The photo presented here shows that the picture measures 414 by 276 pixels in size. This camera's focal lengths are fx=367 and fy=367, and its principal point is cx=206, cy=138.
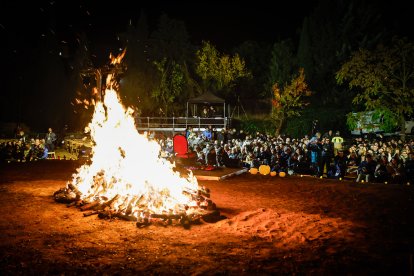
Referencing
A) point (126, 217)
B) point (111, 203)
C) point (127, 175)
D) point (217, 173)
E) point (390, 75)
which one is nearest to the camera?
point (126, 217)

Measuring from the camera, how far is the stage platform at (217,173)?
1377 cm

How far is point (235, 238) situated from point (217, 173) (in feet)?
23.7

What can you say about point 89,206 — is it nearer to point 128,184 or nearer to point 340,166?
point 128,184

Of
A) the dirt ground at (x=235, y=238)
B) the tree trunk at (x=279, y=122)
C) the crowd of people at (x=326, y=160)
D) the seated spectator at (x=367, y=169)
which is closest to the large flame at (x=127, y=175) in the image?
the dirt ground at (x=235, y=238)

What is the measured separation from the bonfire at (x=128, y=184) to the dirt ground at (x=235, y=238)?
0.36 meters

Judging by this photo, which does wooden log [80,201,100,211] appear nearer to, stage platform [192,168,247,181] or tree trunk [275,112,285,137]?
stage platform [192,168,247,181]

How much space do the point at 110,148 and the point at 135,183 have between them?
209cm

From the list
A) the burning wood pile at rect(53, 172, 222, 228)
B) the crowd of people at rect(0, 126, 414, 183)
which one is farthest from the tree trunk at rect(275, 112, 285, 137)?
the burning wood pile at rect(53, 172, 222, 228)

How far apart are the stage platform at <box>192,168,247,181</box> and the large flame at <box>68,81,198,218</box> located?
3.34 meters

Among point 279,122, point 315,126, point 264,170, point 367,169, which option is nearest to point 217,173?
point 264,170

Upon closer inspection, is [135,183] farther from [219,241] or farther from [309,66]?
[309,66]

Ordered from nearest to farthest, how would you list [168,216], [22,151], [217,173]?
[168,216], [217,173], [22,151]

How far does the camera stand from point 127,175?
9.76 metres

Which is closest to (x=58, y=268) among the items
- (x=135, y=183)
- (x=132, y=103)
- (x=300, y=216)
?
(x=135, y=183)
